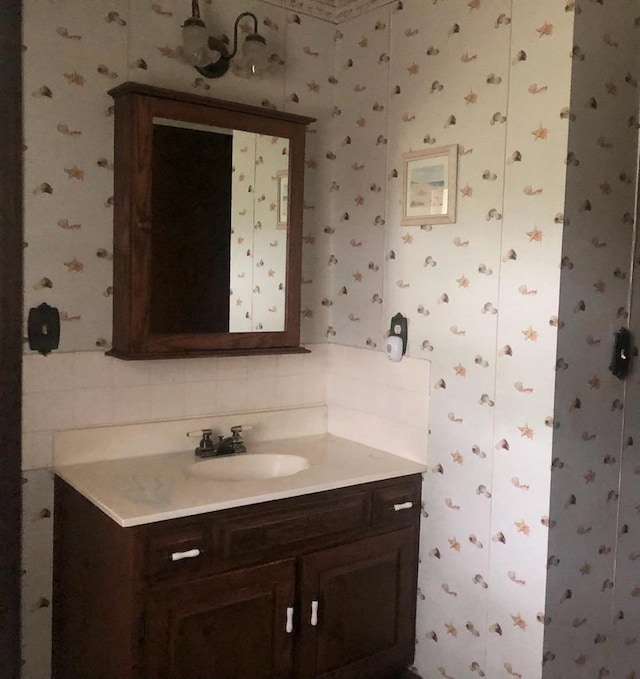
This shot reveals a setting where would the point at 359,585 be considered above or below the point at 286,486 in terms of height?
below

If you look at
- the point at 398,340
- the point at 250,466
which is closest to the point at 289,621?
the point at 250,466

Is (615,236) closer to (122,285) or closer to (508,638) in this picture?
(508,638)

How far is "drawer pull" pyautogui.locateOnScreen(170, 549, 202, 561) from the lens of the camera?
1909mm

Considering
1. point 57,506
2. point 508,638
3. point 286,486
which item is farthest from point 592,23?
point 57,506

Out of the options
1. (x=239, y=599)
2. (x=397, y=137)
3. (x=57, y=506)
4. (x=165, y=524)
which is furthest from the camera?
(x=397, y=137)

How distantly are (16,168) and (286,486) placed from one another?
1213 mm

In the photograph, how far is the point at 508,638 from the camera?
7.06 feet

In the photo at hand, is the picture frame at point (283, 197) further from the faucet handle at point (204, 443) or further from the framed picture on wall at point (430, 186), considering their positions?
the faucet handle at point (204, 443)

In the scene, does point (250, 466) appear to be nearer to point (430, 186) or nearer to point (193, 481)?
point (193, 481)

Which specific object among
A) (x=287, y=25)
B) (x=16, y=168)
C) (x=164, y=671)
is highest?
(x=287, y=25)

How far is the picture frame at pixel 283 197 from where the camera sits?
8.26 ft

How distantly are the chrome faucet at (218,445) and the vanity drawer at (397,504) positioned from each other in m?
0.50

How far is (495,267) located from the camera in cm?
217

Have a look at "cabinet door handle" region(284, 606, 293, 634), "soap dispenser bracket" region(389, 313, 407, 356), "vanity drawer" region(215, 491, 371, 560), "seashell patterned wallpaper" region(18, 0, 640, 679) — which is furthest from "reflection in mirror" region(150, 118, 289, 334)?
"cabinet door handle" region(284, 606, 293, 634)
